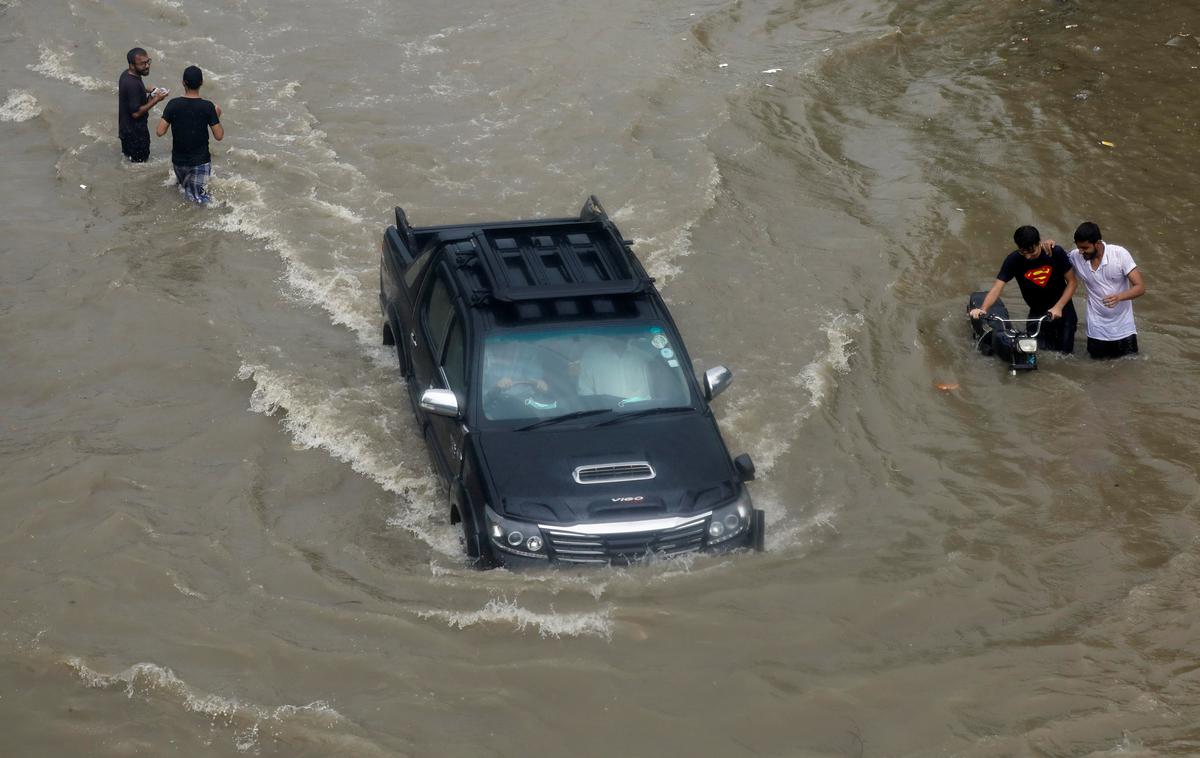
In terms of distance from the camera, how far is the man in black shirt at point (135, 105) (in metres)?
14.4

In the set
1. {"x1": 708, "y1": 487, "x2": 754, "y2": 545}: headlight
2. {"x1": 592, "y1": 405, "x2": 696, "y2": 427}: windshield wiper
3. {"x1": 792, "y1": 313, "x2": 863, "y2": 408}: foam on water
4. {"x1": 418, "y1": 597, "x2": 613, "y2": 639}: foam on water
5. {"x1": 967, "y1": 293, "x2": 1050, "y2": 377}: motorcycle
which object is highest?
{"x1": 592, "y1": 405, "x2": 696, "y2": 427}: windshield wiper

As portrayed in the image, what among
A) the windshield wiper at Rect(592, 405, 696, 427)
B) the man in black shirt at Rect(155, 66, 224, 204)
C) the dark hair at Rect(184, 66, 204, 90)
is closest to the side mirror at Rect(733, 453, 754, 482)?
the windshield wiper at Rect(592, 405, 696, 427)

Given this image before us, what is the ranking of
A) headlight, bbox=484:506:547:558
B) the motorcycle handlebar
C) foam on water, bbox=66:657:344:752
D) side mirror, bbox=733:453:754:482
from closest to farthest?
foam on water, bbox=66:657:344:752
headlight, bbox=484:506:547:558
side mirror, bbox=733:453:754:482
the motorcycle handlebar

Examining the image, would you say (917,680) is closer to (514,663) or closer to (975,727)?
(975,727)

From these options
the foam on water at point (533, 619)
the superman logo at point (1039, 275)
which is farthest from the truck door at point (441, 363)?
the superman logo at point (1039, 275)

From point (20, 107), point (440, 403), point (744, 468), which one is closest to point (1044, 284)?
point (744, 468)

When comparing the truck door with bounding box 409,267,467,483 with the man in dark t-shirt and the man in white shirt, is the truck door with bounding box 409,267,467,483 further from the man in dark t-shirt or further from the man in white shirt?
the man in white shirt

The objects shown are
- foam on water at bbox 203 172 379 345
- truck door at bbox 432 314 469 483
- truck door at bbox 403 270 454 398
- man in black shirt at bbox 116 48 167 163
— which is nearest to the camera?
truck door at bbox 432 314 469 483

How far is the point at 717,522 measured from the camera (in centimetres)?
780

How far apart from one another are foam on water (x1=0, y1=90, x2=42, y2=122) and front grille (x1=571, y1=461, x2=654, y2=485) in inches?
478

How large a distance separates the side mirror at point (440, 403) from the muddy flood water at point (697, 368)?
0.88 metres

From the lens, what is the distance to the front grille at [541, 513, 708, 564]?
7.61 meters

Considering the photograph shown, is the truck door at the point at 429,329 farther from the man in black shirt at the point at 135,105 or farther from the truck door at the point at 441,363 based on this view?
the man in black shirt at the point at 135,105

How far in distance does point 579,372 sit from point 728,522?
1.44 metres
